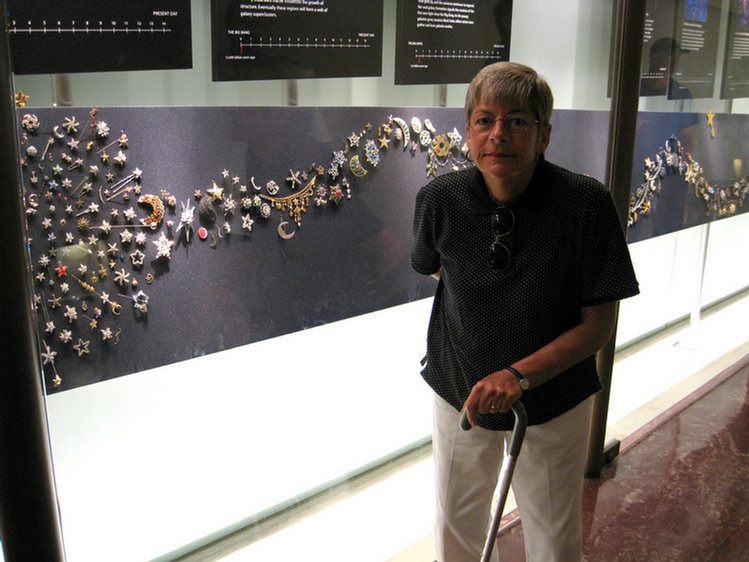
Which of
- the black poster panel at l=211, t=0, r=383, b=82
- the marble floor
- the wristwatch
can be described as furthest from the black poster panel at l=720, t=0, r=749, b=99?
the wristwatch

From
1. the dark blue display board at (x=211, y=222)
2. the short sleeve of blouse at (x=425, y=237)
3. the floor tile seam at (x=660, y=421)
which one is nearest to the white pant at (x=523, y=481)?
the short sleeve of blouse at (x=425, y=237)

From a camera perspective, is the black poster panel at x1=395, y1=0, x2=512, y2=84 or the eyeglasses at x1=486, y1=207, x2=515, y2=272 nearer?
the eyeglasses at x1=486, y1=207, x2=515, y2=272

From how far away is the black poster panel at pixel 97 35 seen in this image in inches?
70.6

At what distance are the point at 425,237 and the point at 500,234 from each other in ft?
0.81

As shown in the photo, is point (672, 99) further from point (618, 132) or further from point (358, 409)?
point (358, 409)

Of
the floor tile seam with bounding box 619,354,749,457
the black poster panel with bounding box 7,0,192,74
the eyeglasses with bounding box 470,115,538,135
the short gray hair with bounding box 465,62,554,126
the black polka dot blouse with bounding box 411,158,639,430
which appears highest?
the black poster panel with bounding box 7,0,192,74

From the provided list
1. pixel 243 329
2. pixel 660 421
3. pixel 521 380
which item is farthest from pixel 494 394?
pixel 660 421

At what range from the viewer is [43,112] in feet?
6.09

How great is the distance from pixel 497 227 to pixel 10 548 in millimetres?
1300

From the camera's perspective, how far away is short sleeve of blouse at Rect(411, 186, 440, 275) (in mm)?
1931

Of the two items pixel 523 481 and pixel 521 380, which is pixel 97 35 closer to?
pixel 521 380

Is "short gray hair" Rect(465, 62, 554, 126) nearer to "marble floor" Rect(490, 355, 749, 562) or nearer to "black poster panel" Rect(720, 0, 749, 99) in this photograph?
"marble floor" Rect(490, 355, 749, 562)

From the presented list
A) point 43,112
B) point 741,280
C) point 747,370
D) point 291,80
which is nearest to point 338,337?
point 291,80

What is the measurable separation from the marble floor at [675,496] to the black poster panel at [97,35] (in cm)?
218
